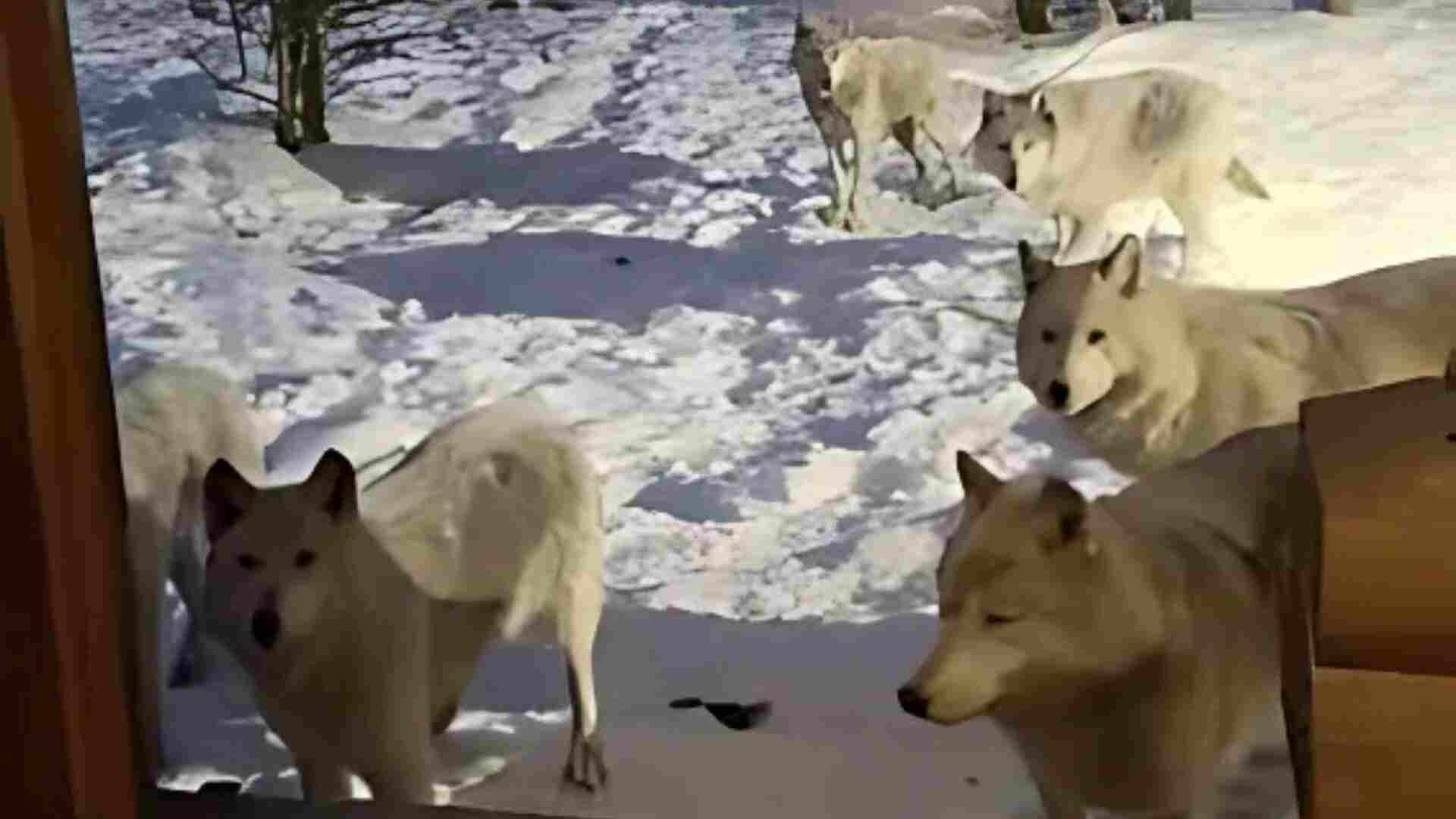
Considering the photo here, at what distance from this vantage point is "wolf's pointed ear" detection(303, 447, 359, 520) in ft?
4.86

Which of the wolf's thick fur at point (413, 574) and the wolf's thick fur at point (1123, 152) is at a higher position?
the wolf's thick fur at point (1123, 152)

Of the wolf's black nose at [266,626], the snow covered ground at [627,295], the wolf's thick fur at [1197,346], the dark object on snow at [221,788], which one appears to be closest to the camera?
the wolf's thick fur at [1197,346]

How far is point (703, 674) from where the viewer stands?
1.49 metres

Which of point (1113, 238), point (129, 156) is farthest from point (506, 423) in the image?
point (1113, 238)

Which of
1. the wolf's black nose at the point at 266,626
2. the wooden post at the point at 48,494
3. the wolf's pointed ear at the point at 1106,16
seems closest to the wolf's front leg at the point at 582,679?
the wolf's black nose at the point at 266,626

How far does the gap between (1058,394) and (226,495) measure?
665 mm

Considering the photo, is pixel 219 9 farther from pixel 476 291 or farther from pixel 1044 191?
pixel 1044 191

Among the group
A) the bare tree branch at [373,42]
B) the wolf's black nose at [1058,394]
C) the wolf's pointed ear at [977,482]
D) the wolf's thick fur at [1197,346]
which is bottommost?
the wolf's pointed ear at [977,482]

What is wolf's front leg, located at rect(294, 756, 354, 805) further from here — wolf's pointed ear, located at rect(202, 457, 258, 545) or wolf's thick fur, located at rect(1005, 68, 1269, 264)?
wolf's thick fur, located at rect(1005, 68, 1269, 264)

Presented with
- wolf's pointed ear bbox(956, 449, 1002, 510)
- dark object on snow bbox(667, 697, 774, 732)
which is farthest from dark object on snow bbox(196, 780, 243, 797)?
wolf's pointed ear bbox(956, 449, 1002, 510)

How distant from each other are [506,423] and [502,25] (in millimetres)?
311

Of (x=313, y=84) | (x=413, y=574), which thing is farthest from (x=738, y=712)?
(x=313, y=84)

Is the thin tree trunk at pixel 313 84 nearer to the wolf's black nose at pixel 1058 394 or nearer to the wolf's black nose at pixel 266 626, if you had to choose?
the wolf's black nose at pixel 266 626

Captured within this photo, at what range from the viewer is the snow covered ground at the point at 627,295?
1395 millimetres
